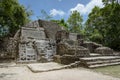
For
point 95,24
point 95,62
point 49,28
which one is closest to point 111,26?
point 95,24

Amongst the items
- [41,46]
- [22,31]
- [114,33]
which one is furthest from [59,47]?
[114,33]

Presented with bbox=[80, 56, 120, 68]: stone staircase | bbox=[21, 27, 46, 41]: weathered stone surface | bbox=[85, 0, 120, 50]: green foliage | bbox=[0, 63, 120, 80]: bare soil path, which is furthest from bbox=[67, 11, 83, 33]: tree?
bbox=[0, 63, 120, 80]: bare soil path

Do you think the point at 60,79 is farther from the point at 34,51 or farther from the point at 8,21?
the point at 8,21

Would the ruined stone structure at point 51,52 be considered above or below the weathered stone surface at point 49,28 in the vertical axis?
below

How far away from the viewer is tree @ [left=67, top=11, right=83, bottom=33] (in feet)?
104

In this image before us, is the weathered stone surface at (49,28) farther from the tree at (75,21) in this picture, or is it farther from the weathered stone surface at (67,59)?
the tree at (75,21)

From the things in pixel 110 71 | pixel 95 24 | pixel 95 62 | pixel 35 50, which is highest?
pixel 95 24

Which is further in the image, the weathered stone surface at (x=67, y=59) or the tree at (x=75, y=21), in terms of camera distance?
the tree at (x=75, y=21)

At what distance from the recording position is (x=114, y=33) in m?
19.0

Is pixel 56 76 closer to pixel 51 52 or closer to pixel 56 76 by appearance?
pixel 56 76

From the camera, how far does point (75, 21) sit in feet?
105

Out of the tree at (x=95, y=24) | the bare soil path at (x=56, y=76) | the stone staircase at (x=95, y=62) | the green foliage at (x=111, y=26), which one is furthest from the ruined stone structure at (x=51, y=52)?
the tree at (x=95, y=24)

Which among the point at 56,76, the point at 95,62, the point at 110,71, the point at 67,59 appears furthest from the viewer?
the point at 67,59

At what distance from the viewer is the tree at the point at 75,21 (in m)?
31.8
